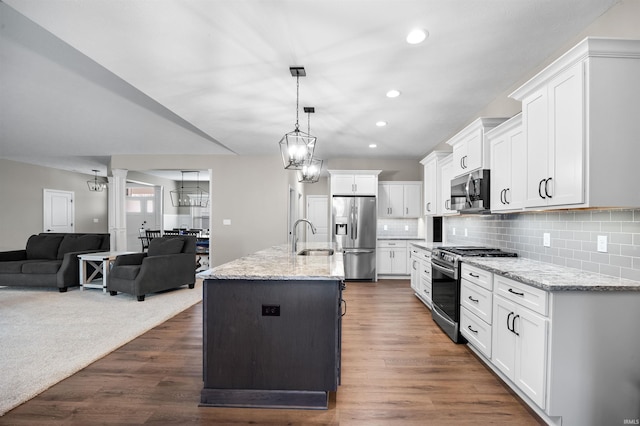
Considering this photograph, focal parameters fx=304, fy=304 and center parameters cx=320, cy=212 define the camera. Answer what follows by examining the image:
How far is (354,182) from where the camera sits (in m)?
6.25

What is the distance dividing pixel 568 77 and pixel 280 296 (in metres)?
2.33

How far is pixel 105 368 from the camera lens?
8.27ft

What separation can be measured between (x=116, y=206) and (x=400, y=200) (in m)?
6.49

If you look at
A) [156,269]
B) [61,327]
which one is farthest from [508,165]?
[61,327]

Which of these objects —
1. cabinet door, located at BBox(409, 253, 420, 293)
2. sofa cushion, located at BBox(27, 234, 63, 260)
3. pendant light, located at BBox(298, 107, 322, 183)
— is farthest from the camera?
sofa cushion, located at BBox(27, 234, 63, 260)

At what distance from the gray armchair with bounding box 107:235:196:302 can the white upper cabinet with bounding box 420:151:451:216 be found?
13.5 feet

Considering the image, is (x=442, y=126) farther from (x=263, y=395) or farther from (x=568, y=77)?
(x=263, y=395)

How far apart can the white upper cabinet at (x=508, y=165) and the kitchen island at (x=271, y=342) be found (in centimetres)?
175

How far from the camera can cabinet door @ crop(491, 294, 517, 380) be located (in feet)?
7.01

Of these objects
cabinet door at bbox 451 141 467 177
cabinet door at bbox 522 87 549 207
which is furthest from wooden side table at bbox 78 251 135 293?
cabinet door at bbox 522 87 549 207

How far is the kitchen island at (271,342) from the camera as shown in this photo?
2018 mm

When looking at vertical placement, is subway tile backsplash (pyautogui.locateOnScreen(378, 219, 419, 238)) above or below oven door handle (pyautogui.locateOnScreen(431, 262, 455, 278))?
above

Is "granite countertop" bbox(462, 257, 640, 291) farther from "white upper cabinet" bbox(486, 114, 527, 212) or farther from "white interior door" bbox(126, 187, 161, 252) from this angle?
"white interior door" bbox(126, 187, 161, 252)

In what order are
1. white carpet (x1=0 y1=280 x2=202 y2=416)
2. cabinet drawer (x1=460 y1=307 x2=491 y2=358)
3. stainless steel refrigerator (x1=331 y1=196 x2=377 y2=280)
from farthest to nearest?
stainless steel refrigerator (x1=331 y1=196 x2=377 y2=280) → cabinet drawer (x1=460 y1=307 x2=491 y2=358) → white carpet (x1=0 y1=280 x2=202 y2=416)
